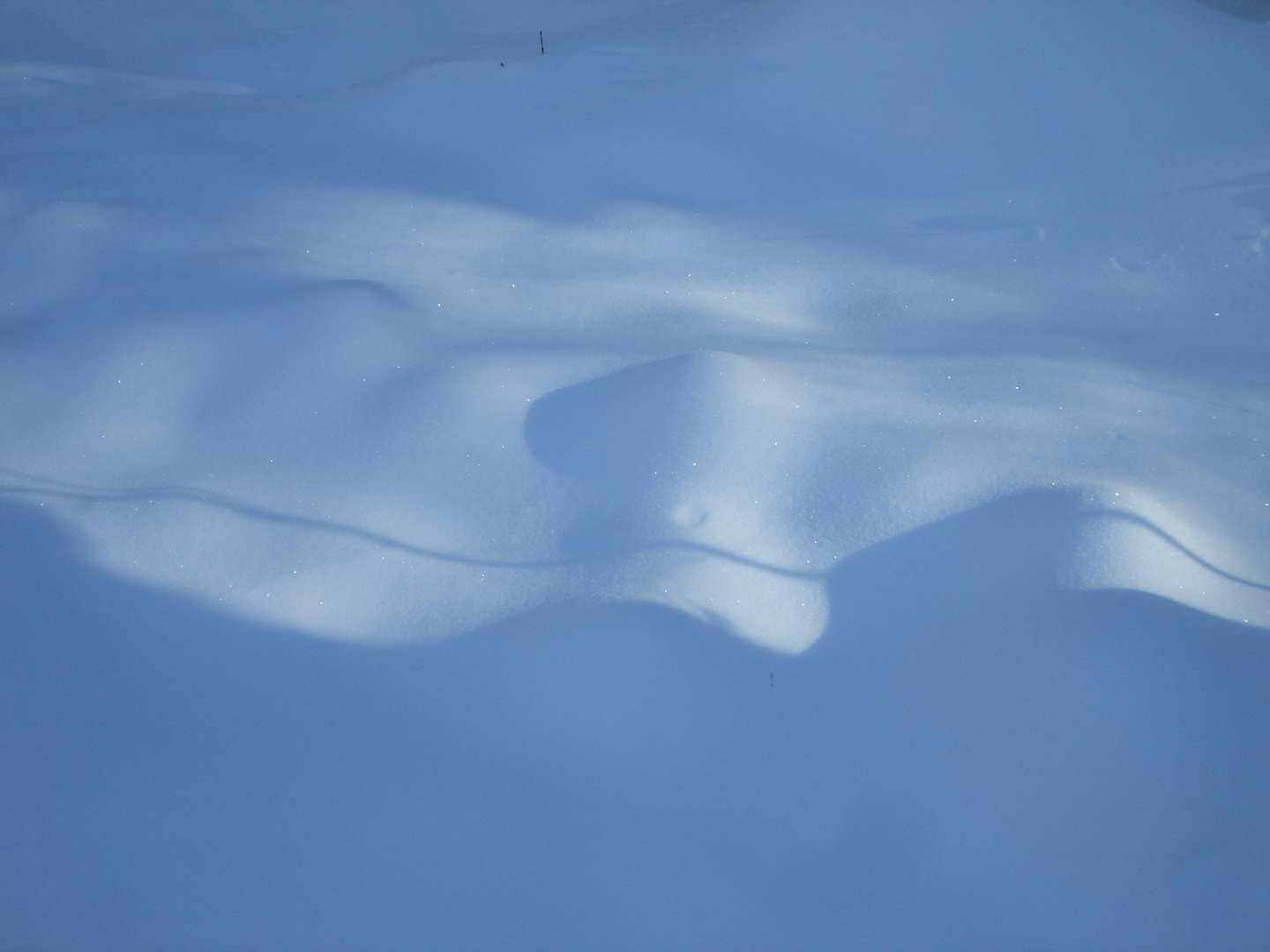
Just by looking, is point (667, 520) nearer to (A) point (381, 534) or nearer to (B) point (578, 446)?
(B) point (578, 446)

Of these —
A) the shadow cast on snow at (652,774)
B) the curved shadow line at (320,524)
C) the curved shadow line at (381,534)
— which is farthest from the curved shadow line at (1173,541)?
the curved shadow line at (320,524)

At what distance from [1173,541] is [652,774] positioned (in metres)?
1.10

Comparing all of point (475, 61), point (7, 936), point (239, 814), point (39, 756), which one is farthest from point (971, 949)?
point (475, 61)

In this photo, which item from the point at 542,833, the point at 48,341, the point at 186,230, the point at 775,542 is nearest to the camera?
the point at 542,833

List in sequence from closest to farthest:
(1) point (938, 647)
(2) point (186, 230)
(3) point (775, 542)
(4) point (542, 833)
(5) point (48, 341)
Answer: (4) point (542, 833) < (1) point (938, 647) < (3) point (775, 542) < (5) point (48, 341) < (2) point (186, 230)

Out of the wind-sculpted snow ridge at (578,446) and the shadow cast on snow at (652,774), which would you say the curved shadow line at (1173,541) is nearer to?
the wind-sculpted snow ridge at (578,446)

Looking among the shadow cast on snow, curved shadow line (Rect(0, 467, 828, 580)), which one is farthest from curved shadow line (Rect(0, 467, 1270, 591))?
the shadow cast on snow

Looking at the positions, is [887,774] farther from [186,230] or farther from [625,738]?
[186,230]

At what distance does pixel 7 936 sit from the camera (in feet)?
3.68

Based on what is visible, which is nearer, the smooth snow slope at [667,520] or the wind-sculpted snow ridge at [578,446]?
the smooth snow slope at [667,520]

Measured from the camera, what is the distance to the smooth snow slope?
1188 mm

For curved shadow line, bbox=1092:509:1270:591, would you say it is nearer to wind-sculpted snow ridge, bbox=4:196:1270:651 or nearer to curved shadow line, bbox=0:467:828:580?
wind-sculpted snow ridge, bbox=4:196:1270:651

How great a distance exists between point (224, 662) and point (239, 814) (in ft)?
0.92

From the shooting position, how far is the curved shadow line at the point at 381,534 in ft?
4.93
